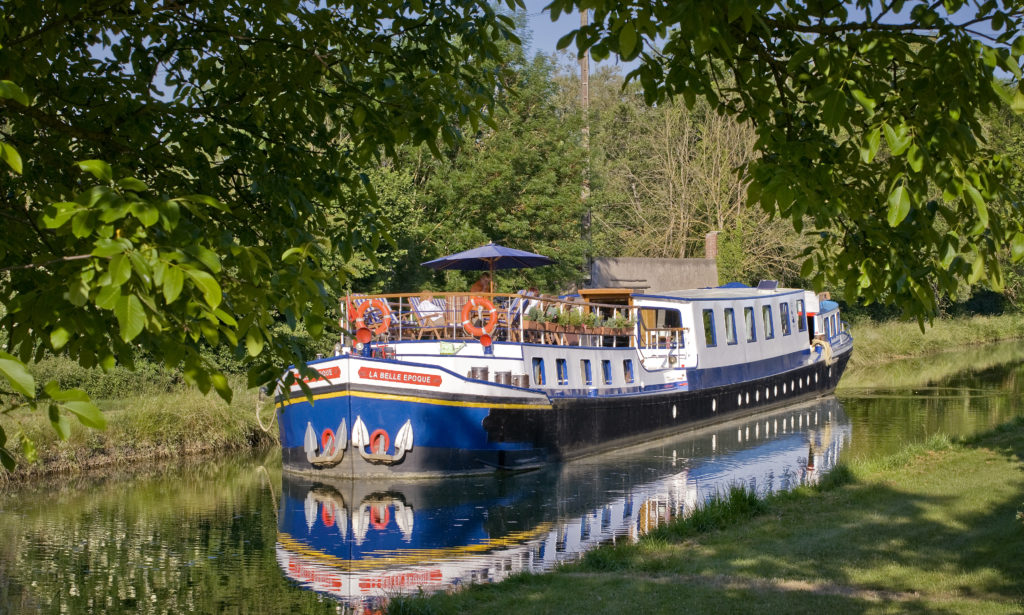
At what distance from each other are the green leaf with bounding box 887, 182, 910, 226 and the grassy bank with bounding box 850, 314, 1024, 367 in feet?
121

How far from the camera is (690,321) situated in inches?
1013

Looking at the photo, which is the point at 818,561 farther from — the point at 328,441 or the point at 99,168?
the point at 328,441

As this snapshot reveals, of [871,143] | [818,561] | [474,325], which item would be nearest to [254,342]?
[871,143]

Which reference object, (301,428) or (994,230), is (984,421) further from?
Answer: (994,230)

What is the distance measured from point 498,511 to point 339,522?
248 centimetres

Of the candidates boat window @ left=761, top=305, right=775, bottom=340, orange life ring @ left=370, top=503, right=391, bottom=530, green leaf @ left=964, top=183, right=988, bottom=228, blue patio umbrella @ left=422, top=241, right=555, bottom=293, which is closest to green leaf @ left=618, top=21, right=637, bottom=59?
green leaf @ left=964, top=183, right=988, bottom=228

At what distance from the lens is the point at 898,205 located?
435 cm

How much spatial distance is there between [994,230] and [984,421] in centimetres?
1959

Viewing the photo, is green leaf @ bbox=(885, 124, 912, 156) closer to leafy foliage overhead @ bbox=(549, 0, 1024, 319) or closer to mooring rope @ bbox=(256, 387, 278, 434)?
leafy foliage overhead @ bbox=(549, 0, 1024, 319)

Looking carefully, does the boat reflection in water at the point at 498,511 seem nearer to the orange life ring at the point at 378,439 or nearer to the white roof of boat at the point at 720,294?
the orange life ring at the point at 378,439

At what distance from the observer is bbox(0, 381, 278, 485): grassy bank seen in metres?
18.3

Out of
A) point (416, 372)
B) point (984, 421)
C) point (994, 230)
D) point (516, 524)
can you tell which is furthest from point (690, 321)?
point (994, 230)

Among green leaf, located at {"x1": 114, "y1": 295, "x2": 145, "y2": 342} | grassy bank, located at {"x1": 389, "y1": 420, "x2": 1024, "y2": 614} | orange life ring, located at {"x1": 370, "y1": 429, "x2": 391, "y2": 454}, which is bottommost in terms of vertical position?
grassy bank, located at {"x1": 389, "y1": 420, "x2": 1024, "y2": 614}

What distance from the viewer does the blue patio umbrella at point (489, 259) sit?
74.3 ft
